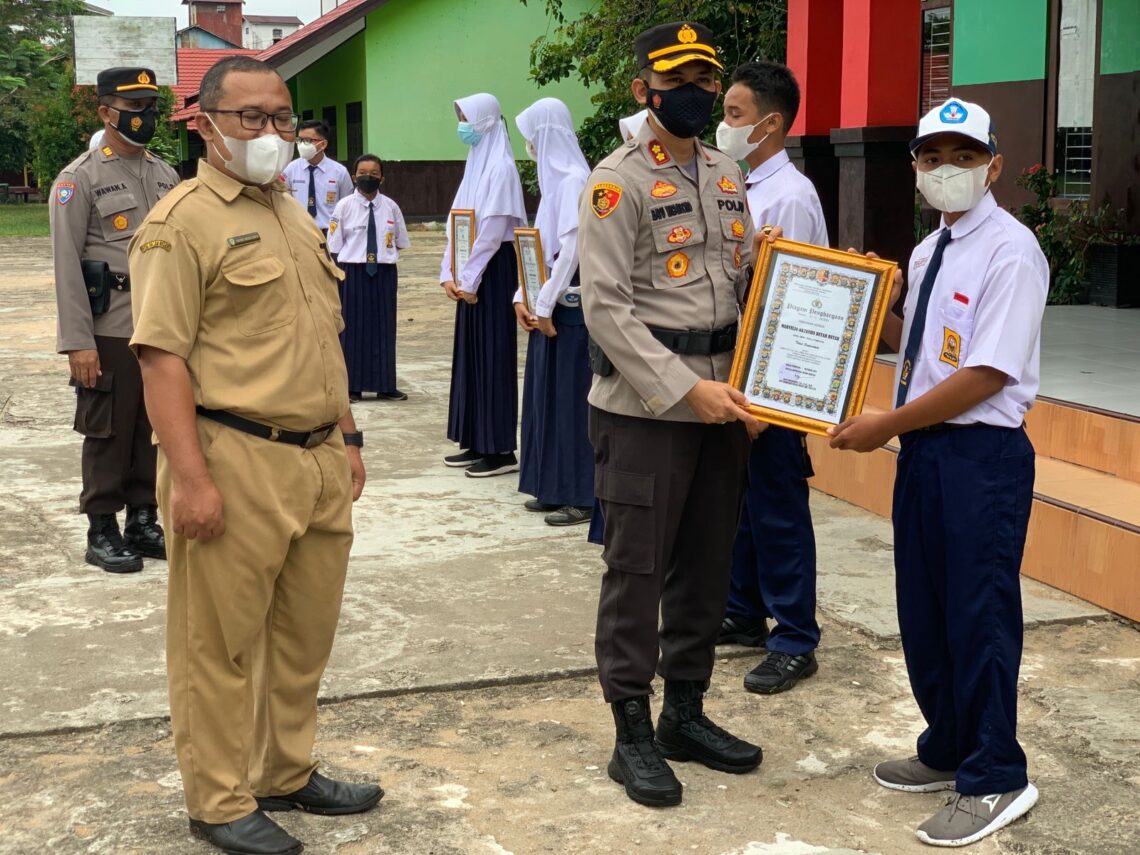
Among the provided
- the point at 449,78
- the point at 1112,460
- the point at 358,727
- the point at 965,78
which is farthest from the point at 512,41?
the point at 358,727

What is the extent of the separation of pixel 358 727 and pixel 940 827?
168 centimetres

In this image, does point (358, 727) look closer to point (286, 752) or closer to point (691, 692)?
point (286, 752)

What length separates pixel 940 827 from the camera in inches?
137

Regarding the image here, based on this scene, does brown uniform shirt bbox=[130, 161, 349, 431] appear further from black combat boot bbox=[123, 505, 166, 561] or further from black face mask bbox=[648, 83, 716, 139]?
black combat boot bbox=[123, 505, 166, 561]

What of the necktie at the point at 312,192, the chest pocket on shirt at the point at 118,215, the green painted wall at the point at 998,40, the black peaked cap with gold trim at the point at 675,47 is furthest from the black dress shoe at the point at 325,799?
the green painted wall at the point at 998,40

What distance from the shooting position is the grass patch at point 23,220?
31.8m

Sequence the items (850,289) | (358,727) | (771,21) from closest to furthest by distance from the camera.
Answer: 1. (850,289)
2. (358,727)
3. (771,21)

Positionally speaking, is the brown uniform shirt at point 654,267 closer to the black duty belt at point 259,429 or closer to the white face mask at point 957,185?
the white face mask at point 957,185

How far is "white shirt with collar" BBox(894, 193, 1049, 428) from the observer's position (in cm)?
337

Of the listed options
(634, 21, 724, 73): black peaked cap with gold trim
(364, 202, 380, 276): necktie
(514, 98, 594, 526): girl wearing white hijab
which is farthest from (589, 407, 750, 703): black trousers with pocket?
(364, 202, 380, 276): necktie

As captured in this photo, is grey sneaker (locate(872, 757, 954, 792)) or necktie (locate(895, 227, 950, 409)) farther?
grey sneaker (locate(872, 757, 954, 792))

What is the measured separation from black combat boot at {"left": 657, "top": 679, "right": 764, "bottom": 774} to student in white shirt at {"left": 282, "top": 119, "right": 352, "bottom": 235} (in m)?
7.38

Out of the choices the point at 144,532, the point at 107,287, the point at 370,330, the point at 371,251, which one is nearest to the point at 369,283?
the point at 371,251

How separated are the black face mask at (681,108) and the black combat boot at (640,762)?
1500mm
